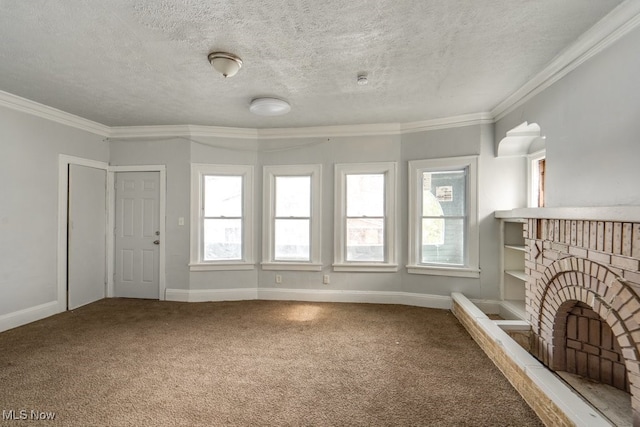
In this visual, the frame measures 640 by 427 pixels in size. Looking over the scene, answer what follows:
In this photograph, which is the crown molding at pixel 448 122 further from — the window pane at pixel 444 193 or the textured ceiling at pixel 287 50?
the window pane at pixel 444 193

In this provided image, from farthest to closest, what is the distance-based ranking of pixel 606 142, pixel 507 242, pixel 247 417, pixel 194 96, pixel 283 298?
pixel 283 298
pixel 507 242
pixel 194 96
pixel 606 142
pixel 247 417

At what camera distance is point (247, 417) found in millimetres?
1923

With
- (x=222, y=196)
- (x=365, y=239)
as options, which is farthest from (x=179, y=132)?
(x=365, y=239)

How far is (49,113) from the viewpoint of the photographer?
12.0 feet

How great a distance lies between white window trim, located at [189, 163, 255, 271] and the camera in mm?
4402

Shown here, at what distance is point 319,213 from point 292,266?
878 millimetres

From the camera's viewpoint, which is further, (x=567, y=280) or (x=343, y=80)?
(x=343, y=80)

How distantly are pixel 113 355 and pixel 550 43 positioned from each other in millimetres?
4451

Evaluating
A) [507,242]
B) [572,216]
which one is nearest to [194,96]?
[572,216]

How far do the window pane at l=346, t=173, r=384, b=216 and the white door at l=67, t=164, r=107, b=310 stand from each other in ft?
12.0

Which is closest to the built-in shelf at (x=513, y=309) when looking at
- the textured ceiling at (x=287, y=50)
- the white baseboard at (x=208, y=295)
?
the textured ceiling at (x=287, y=50)

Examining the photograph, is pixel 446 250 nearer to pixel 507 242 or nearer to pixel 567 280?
pixel 507 242

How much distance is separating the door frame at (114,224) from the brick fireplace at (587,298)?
4539mm

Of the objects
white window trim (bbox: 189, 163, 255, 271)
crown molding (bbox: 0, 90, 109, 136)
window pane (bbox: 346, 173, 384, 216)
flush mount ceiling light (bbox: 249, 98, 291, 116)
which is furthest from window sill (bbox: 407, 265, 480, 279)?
crown molding (bbox: 0, 90, 109, 136)
